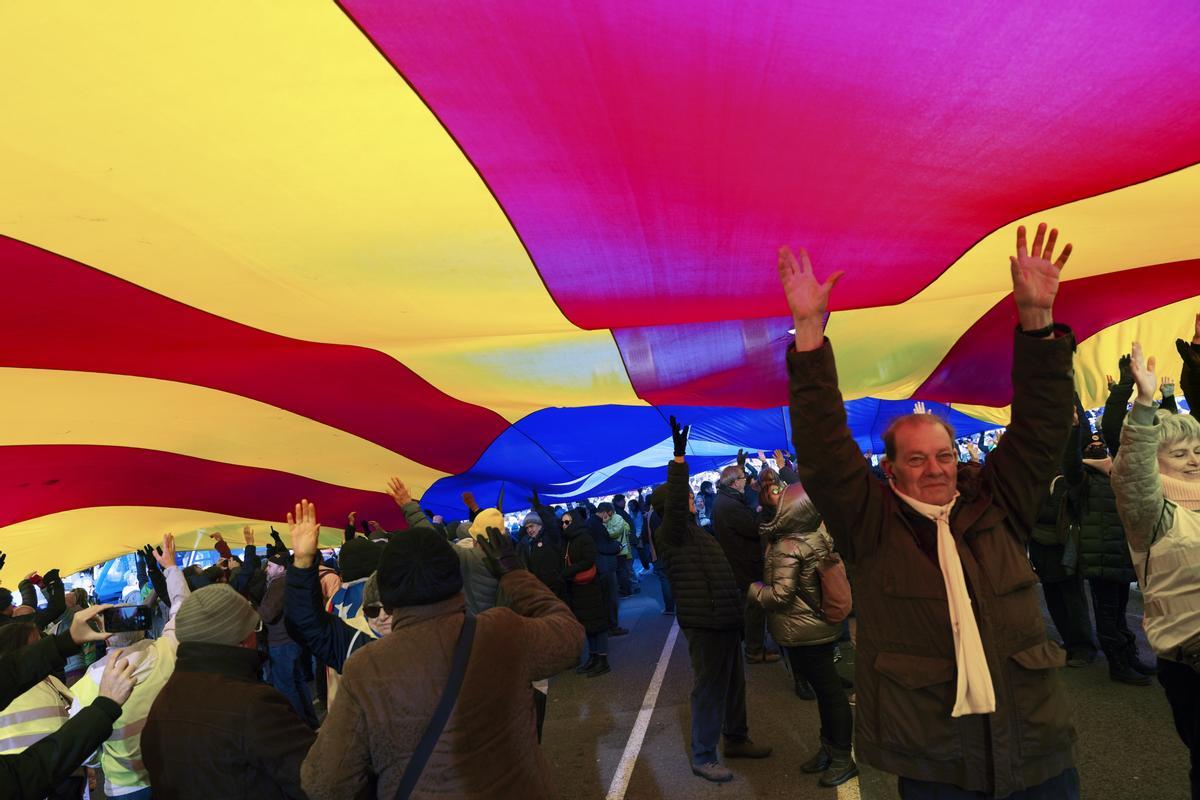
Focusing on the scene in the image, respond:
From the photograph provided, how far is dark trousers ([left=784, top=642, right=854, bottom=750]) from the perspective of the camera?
4629 mm

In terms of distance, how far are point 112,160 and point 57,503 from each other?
561 cm

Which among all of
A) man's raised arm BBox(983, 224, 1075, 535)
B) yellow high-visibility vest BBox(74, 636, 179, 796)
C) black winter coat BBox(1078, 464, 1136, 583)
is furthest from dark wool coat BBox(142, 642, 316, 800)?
black winter coat BBox(1078, 464, 1136, 583)

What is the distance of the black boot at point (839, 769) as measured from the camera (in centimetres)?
454

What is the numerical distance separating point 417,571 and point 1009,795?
1.55 m

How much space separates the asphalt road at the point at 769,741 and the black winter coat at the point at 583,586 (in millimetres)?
707

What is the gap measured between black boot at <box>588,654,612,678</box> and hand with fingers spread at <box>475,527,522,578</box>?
221 inches

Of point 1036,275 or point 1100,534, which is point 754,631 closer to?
point 1100,534

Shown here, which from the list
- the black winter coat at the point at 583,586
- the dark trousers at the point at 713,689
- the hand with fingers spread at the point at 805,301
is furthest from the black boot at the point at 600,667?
the hand with fingers spread at the point at 805,301

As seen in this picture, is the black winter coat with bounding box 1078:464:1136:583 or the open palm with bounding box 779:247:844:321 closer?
the open palm with bounding box 779:247:844:321

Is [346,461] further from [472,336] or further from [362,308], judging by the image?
[362,308]

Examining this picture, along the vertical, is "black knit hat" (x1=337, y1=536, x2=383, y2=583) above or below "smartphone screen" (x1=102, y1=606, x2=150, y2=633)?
above

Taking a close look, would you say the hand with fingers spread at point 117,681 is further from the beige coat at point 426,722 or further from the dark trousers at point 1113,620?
the dark trousers at point 1113,620

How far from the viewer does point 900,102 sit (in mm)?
2660

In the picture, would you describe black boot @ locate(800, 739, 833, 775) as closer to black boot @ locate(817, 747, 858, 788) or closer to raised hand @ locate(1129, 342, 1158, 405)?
black boot @ locate(817, 747, 858, 788)
